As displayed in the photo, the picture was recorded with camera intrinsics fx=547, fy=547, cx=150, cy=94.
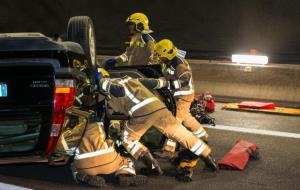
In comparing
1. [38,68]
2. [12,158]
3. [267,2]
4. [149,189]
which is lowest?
[149,189]

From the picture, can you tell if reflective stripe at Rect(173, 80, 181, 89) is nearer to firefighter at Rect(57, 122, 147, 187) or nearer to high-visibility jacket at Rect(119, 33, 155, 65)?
firefighter at Rect(57, 122, 147, 187)

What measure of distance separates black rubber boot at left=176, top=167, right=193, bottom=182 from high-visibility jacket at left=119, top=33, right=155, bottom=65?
3.14m

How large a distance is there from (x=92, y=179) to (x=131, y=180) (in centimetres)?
38

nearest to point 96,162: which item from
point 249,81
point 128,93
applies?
point 128,93

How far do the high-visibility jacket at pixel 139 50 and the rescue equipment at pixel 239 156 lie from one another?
8.27ft

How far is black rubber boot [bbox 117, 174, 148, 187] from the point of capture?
5.31 meters

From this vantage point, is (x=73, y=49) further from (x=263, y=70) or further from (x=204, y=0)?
(x=204, y=0)

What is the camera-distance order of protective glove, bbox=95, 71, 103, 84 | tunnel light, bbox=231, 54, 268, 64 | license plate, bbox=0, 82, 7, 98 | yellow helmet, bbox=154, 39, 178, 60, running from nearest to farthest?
license plate, bbox=0, 82, 7, 98 < protective glove, bbox=95, 71, 103, 84 < yellow helmet, bbox=154, 39, 178, 60 < tunnel light, bbox=231, 54, 268, 64

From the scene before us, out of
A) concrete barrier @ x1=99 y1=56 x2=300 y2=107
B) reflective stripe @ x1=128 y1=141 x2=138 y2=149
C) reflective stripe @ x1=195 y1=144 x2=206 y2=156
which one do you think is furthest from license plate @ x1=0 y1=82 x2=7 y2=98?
concrete barrier @ x1=99 y1=56 x2=300 y2=107

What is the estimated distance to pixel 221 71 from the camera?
9961mm

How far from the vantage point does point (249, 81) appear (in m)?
9.70

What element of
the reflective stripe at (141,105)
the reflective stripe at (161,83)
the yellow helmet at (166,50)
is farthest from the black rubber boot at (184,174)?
the yellow helmet at (166,50)

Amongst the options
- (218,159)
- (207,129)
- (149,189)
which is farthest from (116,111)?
(207,129)

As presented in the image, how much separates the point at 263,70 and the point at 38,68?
232 inches
